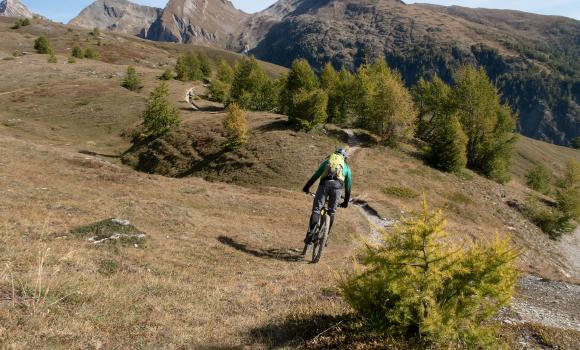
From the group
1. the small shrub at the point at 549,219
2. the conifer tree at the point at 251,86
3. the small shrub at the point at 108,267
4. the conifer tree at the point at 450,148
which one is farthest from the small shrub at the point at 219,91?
the small shrub at the point at 108,267

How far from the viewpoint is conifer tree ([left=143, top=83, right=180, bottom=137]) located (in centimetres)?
5956

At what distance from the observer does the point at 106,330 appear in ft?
→ 23.7

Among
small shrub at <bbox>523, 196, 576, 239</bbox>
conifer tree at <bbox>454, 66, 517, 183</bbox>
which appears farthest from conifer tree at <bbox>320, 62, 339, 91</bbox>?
small shrub at <bbox>523, 196, 576, 239</bbox>

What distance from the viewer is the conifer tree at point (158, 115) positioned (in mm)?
59562

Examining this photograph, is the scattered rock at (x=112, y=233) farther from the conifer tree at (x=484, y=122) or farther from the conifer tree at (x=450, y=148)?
the conifer tree at (x=484, y=122)

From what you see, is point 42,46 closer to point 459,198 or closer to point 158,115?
point 158,115

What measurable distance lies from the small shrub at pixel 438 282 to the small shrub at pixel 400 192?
125 feet

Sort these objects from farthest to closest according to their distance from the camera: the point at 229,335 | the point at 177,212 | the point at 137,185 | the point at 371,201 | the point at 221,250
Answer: the point at 371,201 → the point at 137,185 → the point at 177,212 → the point at 221,250 → the point at 229,335

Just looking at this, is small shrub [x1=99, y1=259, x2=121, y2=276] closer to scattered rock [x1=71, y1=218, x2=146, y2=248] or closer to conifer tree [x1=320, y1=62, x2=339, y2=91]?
scattered rock [x1=71, y1=218, x2=146, y2=248]

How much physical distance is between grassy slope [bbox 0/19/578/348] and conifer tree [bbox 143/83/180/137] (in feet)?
25.3

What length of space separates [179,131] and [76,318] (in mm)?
55466

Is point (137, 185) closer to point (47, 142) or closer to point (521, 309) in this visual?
point (521, 309)

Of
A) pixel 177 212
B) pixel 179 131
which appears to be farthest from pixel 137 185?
pixel 179 131

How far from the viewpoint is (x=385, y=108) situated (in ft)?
188
